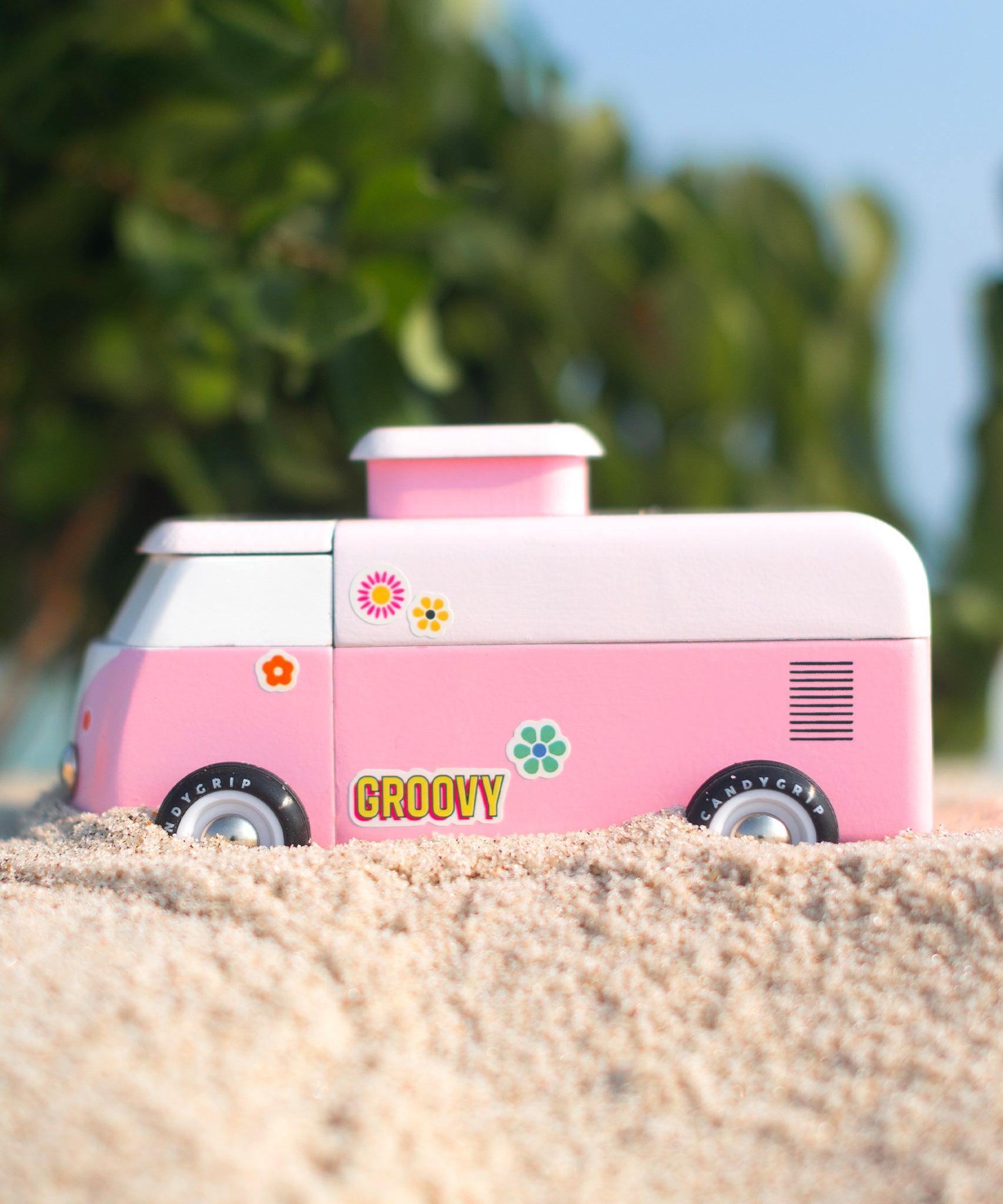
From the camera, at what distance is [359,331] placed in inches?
71.9

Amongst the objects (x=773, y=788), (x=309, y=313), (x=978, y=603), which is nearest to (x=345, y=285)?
(x=309, y=313)

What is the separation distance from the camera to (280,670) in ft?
3.27

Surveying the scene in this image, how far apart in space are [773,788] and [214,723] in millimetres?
501

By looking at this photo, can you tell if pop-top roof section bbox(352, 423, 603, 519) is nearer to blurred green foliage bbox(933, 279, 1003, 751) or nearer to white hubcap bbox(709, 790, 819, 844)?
white hubcap bbox(709, 790, 819, 844)

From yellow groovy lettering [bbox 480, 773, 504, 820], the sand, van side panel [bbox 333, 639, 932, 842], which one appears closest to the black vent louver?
van side panel [bbox 333, 639, 932, 842]

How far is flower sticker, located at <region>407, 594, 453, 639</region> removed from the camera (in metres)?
0.99

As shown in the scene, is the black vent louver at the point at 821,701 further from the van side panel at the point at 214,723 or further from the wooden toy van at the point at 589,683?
the van side panel at the point at 214,723

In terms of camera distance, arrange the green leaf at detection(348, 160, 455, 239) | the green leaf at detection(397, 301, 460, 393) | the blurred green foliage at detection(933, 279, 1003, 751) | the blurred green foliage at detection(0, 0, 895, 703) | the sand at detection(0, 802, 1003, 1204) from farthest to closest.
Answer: the blurred green foliage at detection(933, 279, 1003, 751) < the green leaf at detection(397, 301, 460, 393) < the blurred green foliage at detection(0, 0, 895, 703) < the green leaf at detection(348, 160, 455, 239) < the sand at detection(0, 802, 1003, 1204)

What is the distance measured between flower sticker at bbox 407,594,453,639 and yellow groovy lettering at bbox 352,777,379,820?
0.14 m

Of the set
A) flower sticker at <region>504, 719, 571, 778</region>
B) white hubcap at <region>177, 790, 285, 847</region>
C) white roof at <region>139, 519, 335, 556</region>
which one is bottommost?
white hubcap at <region>177, 790, 285, 847</region>

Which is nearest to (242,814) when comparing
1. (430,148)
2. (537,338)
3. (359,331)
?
(359,331)

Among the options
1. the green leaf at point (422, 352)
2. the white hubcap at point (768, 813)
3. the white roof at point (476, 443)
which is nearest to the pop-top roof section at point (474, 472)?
the white roof at point (476, 443)

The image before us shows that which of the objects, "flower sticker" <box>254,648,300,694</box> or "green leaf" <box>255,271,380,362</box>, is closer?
"flower sticker" <box>254,648,300,694</box>

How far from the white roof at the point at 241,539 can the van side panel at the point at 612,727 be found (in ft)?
0.39
